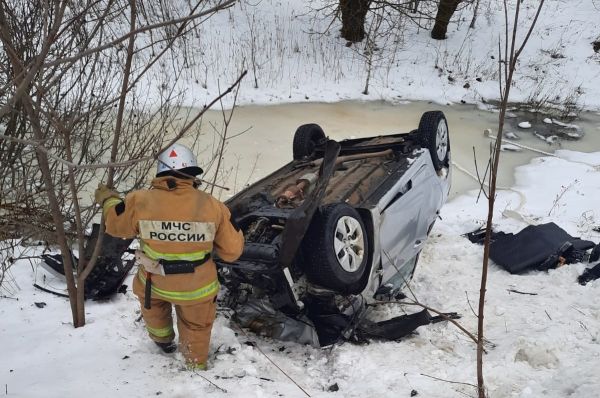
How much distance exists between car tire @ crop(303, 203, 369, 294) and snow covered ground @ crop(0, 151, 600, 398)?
53cm

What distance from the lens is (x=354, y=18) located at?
539 inches

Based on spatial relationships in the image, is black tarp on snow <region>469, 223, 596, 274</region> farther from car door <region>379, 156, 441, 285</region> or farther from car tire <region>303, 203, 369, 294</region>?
car tire <region>303, 203, 369, 294</region>

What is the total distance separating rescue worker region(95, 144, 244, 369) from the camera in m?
3.17

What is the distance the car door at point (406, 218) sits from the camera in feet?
14.1

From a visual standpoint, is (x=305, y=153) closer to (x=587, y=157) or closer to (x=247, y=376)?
(x=247, y=376)

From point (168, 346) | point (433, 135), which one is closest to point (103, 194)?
point (168, 346)

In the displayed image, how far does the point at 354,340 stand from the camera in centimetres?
396

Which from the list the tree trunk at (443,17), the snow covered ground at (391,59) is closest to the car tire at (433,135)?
the snow covered ground at (391,59)

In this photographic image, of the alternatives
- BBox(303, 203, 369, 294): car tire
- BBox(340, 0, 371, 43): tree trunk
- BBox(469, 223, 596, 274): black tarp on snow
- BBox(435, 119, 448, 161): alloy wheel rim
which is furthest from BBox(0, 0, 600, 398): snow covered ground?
BBox(340, 0, 371, 43): tree trunk

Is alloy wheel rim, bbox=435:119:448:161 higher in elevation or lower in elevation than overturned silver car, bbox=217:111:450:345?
higher

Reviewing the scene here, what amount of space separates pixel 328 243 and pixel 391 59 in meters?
10.9

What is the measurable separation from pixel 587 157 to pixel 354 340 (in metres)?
6.93

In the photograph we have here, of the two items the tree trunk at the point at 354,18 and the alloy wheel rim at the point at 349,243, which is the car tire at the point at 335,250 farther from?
the tree trunk at the point at 354,18

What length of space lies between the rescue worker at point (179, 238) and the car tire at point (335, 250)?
1.84 feet
